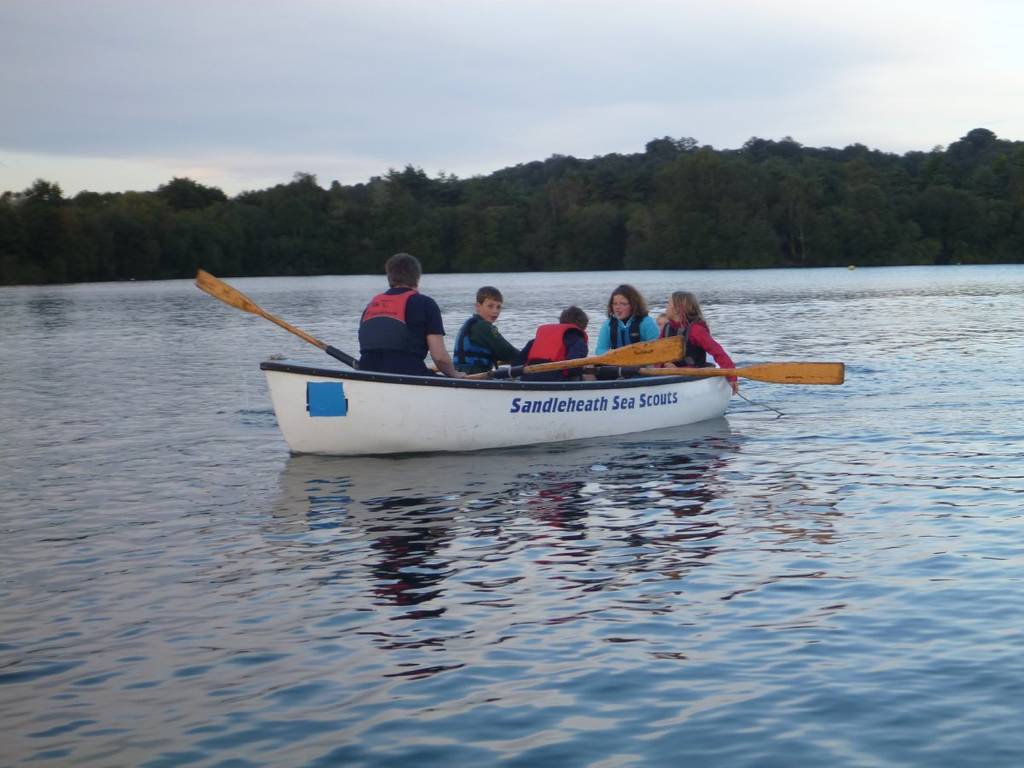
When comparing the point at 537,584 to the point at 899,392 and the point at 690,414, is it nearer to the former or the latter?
the point at 690,414

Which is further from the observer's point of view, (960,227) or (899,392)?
(960,227)

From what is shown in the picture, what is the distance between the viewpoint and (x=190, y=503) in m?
9.86

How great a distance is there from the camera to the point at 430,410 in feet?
37.9

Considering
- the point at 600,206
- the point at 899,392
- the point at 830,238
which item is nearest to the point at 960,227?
the point at 830,238

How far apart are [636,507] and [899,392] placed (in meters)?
8.49

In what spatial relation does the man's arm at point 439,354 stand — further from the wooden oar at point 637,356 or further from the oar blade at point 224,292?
the oar blade at point 224,292

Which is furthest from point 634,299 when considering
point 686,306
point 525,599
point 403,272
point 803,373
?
point 525,599

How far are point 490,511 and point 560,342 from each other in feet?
12.7

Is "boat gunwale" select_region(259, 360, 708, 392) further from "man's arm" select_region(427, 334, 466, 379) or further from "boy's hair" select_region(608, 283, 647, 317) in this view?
"boy's hair" select_region(608, 283, 647, 317)

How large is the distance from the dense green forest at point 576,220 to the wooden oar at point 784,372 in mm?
91152

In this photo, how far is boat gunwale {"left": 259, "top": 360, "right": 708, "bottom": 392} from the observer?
11000mm

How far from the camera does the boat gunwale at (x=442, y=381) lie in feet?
36.1

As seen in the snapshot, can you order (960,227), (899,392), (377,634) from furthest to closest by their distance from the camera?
(960,227) → (899,392) → (377,634)

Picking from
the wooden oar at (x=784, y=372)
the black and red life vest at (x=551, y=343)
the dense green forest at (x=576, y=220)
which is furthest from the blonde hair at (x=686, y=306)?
the dense green forest at (x=576, y=220)
